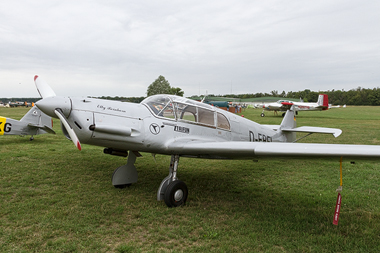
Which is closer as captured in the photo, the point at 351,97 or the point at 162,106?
the point at 162,106

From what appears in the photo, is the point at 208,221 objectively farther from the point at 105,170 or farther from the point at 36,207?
the point at 105,170

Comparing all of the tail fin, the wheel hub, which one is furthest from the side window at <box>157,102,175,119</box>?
the tail fin

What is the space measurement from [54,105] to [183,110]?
2432mm

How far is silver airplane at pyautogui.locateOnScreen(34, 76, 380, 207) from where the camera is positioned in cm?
400

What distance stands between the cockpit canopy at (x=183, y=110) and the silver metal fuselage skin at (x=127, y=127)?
0.09 metres

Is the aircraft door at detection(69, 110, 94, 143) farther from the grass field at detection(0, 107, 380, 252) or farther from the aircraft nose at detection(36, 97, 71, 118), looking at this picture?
the grass field at detection(0, 107, 380, 252)

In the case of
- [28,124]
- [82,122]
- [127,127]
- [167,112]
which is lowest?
[28,124]

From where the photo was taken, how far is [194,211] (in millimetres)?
4594

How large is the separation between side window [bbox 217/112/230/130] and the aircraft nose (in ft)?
10.6

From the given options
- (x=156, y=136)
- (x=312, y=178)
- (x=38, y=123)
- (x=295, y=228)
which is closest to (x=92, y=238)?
(x=156, y=136)

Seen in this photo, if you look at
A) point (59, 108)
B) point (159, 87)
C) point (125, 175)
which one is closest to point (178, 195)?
point (125, 175)

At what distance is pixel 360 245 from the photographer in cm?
346

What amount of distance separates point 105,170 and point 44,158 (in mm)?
2760

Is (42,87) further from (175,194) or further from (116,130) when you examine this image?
(175,194)
